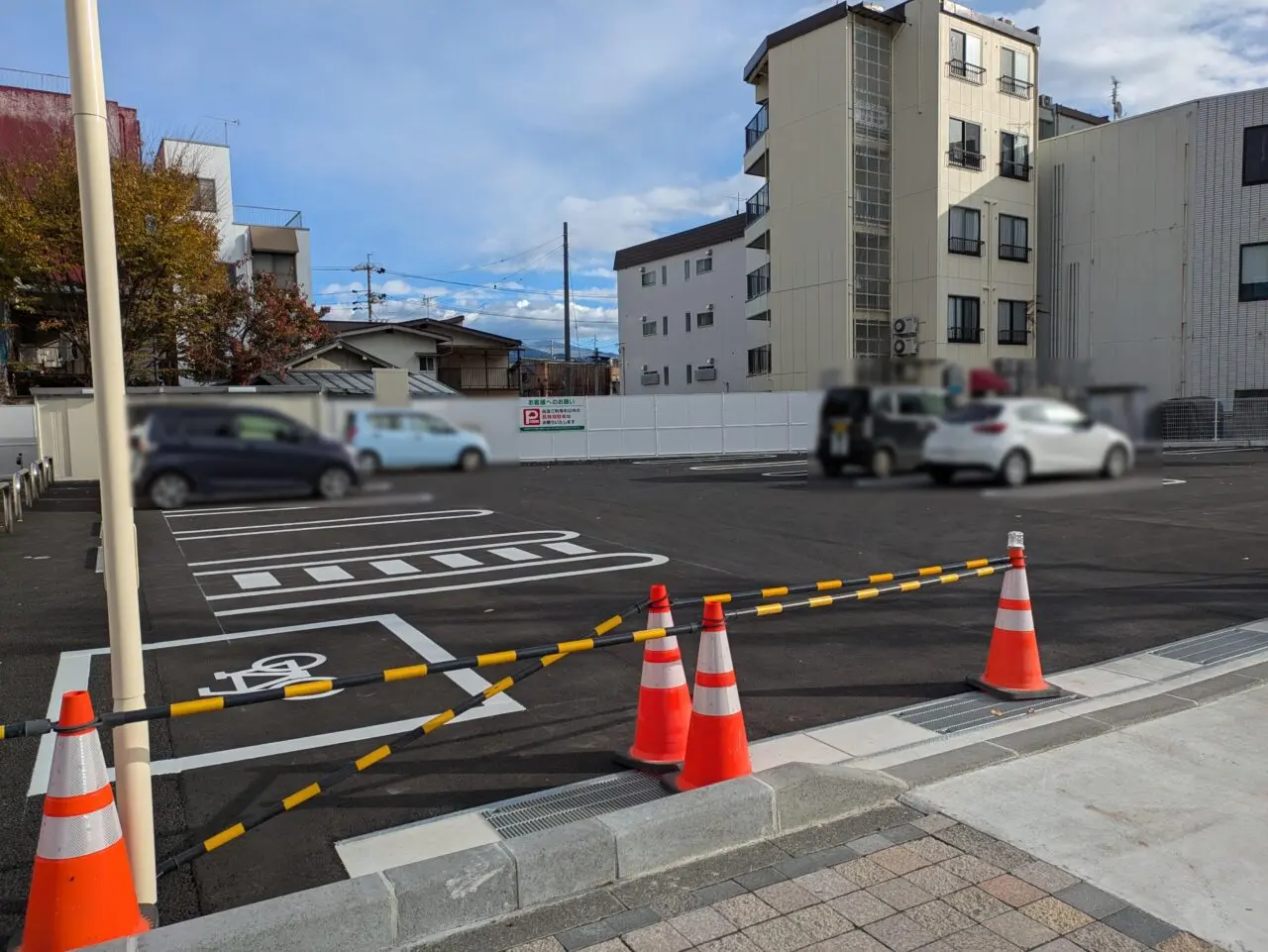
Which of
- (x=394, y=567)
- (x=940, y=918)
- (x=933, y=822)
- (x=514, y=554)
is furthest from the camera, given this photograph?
(x=514, y=554)

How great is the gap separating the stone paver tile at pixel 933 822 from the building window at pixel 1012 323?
2.84m

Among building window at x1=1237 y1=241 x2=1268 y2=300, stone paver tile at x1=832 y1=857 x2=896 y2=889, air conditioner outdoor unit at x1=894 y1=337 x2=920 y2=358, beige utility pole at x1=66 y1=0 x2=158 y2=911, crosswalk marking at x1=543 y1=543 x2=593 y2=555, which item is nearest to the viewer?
air conditioner outdoor unit at x1=894 y1=337 x2=920 y2=358

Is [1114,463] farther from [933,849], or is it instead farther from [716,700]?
[716,700]

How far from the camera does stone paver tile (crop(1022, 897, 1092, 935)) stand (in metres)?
3.18

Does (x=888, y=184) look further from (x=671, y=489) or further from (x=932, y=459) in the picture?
(x=671, y=489)

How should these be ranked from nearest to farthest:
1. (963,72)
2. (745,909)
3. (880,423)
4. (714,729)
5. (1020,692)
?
(880,423), (963,72), (745,909), (714,729), (1020,692)

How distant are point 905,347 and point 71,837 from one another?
315 cm

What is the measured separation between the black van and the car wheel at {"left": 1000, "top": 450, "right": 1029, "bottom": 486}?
0.17 metres

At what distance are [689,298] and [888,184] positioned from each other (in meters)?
46.3

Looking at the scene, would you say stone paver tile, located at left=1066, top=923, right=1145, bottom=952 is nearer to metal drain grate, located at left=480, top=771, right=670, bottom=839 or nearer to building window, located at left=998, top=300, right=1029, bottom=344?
metal drain grate, located at left=480, top=771, right=670, bottom=839

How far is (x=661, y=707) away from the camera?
468 cm

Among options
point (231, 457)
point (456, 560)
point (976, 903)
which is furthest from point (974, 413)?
point (456, 560)

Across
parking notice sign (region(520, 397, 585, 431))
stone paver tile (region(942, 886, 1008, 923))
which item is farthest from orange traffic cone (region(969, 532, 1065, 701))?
parking notice sign (region(520, 397, 585, 431))

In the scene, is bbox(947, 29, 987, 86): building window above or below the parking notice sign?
above
